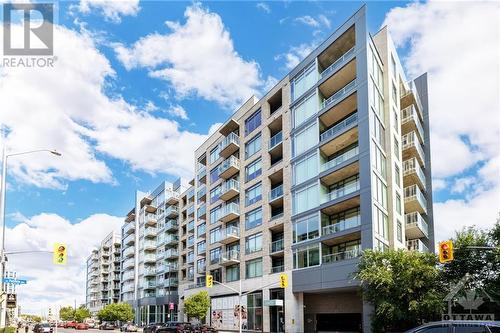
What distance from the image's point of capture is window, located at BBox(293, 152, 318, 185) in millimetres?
47969

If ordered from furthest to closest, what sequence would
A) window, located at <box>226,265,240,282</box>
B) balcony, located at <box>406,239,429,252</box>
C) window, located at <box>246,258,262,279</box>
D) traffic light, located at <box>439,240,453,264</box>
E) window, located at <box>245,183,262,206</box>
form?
1. window, located at <box>226,265,240,282</box>
2. window, located at <box>245,183,262,206</box>
3. window, located at <box>246,258,262,279</box>
4. balcony, located at <box>406,239,429,252</box>
5. traffic light, located at <box>439,240,453,264</box>

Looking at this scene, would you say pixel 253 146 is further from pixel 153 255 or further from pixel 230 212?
pixel 153 255

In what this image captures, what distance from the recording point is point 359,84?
43469 mm

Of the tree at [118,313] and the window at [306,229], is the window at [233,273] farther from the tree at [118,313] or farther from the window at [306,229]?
the tree at [118,313]

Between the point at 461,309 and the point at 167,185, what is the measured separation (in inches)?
2813

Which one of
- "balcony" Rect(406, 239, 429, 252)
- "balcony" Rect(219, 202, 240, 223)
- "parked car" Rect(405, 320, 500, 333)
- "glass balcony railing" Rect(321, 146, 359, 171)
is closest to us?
"parked car" Rect(405, 320, 500, 333)

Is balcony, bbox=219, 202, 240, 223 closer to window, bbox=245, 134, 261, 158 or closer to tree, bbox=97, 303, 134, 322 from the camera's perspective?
window, bbox=245, 134, 261, 158

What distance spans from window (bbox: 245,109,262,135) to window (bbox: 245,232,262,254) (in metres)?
13.3

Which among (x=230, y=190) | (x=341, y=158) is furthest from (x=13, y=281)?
(x=230, y=190)

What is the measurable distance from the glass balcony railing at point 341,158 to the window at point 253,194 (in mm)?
12590

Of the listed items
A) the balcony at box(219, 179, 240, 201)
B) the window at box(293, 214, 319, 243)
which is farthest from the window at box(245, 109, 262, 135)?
the window at box(293, 214, 319, 243)

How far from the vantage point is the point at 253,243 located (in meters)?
57.9

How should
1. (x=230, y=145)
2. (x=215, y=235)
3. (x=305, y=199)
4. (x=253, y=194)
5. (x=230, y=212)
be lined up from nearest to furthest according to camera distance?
1. (x=305, y=199)
2. (x=253, y=194)
3. (x=230, y=212)
4. (x=230, y=145)
5. (x=215, y=235)

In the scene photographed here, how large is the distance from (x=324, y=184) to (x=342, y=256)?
7751 mm
